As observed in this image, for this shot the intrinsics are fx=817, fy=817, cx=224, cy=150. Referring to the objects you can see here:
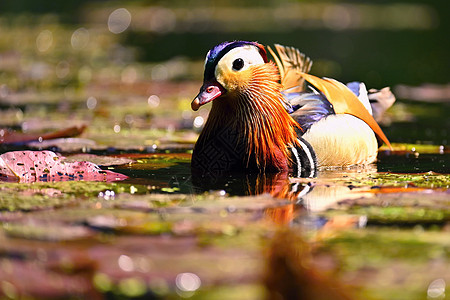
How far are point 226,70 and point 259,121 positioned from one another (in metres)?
0.36

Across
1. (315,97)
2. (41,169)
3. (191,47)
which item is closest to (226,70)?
(315,97)

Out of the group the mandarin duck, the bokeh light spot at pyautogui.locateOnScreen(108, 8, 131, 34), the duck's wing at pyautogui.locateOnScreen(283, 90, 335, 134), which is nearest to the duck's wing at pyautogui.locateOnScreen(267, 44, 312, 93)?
the duck's wing at pyautogui.locateOnScreen(283, 90, 335, 134)

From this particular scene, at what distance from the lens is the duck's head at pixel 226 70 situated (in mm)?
4285

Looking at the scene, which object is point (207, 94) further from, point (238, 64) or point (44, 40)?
point (44, 40)

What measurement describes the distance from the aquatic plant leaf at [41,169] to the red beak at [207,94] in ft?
1.81

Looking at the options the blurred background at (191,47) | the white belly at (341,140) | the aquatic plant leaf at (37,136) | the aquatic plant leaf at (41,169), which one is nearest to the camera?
the aquatic plant leaf at (41,169)

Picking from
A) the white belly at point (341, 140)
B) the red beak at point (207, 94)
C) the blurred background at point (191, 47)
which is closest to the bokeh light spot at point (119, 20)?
the blurred background at point (191, 47)

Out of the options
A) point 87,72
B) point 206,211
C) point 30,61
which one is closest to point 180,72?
point 87,72

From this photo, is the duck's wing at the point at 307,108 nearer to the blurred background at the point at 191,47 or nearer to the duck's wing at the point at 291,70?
the duck's wing at the point at 291,70

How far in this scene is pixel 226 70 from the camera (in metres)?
4.34

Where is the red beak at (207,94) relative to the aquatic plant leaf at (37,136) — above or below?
above

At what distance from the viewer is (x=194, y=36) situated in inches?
709

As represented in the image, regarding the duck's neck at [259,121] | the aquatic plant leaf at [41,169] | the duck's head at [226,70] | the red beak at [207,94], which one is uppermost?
the duck's head at [226,70]

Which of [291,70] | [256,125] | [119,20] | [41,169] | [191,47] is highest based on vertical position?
[119,20]
